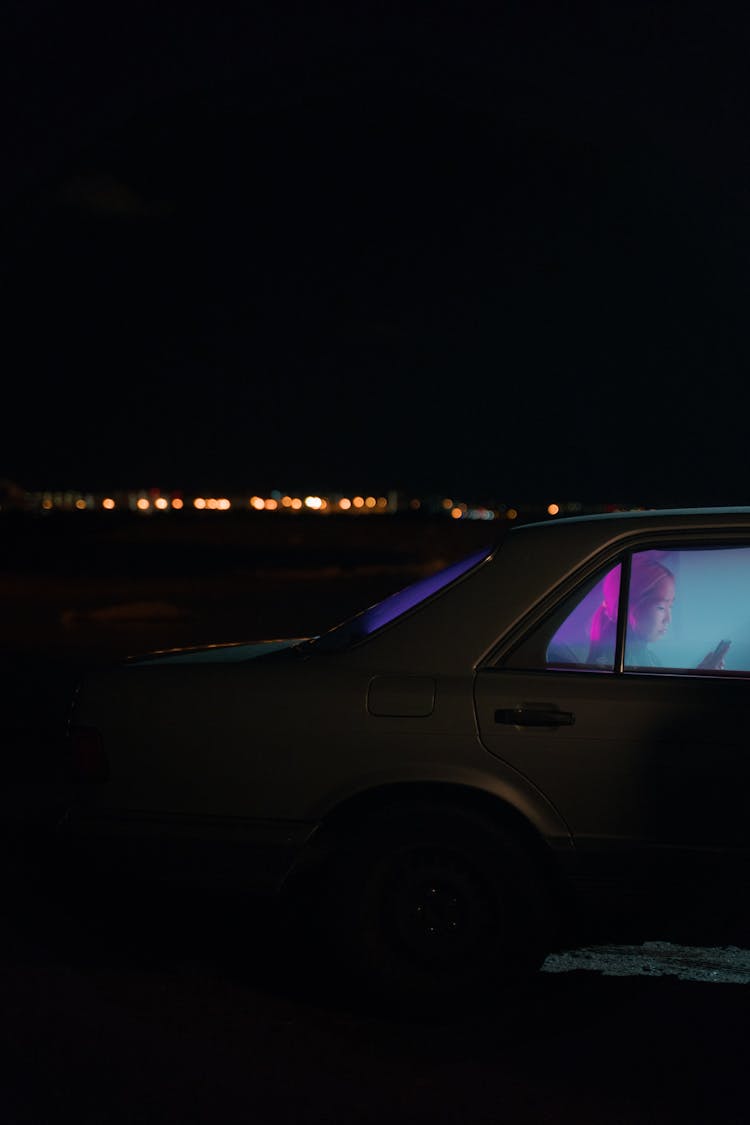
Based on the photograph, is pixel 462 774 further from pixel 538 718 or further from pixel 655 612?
pixel 655 612

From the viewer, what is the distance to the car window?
450 cm

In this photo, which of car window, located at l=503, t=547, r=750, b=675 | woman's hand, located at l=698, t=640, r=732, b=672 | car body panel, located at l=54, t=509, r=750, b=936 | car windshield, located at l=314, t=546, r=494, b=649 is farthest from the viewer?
woman's hand, located at l=698, t=640, r=732, b=672

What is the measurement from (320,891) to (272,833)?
0.86ft

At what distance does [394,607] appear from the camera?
4773mm

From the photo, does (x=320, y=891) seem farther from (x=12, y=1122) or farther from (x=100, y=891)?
(x=100, y=891)

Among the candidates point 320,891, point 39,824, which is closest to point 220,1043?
point 320,891

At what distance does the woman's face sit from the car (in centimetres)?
16

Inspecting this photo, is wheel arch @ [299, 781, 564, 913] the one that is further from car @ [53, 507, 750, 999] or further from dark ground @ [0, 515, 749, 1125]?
dark ground @ [0, 515, 749, 1125]

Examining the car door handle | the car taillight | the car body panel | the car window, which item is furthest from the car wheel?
the car taillight

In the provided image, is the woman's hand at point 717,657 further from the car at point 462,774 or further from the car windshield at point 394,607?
the car windshield at point 394,607

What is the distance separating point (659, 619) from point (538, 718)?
78 cm

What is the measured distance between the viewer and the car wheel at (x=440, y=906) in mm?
4410

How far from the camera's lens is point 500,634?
446 cm

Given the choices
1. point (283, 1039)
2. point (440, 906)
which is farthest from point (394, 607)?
point (283, 1039)
